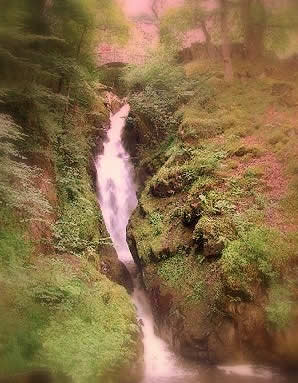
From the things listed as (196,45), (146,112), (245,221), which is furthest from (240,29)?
(245,221)

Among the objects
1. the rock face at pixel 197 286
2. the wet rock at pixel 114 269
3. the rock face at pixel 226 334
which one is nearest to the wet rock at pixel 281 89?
the rock face at pixel 197 286

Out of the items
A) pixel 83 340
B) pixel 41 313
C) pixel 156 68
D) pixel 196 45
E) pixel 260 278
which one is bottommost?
pixel 83 340

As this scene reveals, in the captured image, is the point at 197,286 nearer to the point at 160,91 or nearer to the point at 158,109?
the point at 158,109

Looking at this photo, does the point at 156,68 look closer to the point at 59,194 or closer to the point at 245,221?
the point at 59,194

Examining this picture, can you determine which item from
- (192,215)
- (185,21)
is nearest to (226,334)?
(192,215)

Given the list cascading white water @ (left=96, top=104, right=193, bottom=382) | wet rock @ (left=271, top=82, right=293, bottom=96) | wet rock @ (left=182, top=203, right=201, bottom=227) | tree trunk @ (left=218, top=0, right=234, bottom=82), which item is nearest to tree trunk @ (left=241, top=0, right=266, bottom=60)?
tree trunk @ (left=218, top=0, right=234, bottom=82)

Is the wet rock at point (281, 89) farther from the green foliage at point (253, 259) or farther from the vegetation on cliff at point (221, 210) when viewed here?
the green foliage at point (253, 259)
